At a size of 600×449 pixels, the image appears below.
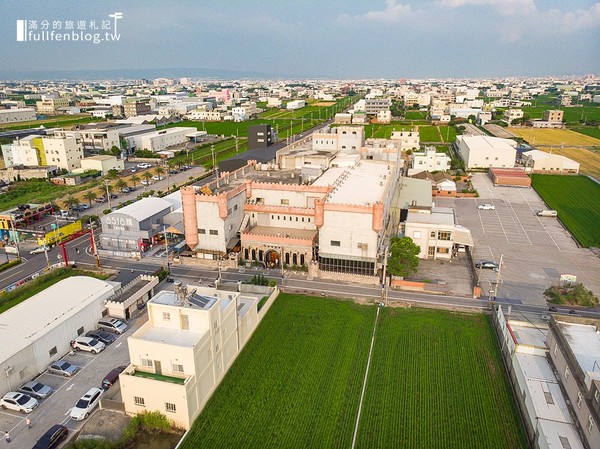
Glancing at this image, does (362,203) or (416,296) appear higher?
(362,203)

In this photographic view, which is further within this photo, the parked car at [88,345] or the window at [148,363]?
the parked car at [88,345]

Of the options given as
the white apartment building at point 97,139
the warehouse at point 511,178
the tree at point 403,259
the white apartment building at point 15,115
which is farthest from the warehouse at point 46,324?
the white apartment building at point 15,115

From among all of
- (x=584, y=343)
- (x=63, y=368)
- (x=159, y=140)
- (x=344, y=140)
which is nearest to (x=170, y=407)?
(x=63, y=368)

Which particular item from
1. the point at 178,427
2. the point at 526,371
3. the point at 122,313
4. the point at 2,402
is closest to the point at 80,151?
the point at 122,313

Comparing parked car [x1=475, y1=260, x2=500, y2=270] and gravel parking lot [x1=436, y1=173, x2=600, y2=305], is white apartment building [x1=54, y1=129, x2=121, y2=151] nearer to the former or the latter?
gravel parking lot [x1=436, y1=173, x2=600, y2=305]

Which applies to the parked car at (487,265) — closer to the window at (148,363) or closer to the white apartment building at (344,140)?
the white apartment building at (344,140)

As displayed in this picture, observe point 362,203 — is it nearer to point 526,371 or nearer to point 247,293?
point 247,293

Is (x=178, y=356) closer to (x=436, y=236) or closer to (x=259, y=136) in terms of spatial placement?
(x=436, y=236)
